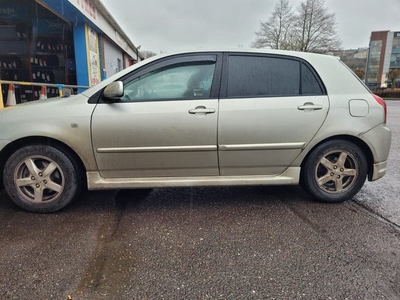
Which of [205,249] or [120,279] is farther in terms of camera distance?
[205,249]

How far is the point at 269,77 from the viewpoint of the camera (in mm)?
3047

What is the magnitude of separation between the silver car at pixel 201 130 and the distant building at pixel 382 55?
70206mm

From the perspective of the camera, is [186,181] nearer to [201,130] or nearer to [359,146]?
[201,130]

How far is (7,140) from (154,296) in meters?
2.16

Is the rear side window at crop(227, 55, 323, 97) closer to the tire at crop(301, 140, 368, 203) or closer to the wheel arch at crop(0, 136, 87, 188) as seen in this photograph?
the tire at crop(301, 140, 368, 203)

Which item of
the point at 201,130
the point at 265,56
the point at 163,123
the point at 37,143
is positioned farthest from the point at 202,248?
the point at 265,56

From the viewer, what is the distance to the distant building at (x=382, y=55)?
205 feet

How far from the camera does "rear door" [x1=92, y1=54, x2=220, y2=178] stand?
111 inches

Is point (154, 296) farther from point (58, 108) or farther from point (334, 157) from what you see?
point (334, 157)

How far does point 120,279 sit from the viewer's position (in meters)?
1.94

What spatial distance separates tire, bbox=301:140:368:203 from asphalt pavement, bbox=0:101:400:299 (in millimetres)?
162

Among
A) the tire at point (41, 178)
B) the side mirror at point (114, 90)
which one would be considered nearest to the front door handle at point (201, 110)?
the side mirror at point (114, 90)

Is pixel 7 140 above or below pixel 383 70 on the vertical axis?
below

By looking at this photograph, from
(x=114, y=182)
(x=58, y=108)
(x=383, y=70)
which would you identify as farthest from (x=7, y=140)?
(x=383, y=70)
